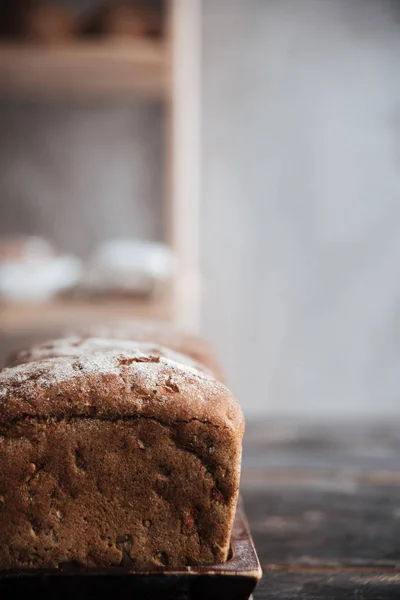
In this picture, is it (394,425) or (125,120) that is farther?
(125,120)

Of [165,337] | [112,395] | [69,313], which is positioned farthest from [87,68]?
[112,395]

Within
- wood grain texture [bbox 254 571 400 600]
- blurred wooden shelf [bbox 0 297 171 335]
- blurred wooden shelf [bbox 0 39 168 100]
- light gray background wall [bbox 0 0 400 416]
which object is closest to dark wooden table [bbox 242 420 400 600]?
wood grain texture [bbox 254 571 400 600]

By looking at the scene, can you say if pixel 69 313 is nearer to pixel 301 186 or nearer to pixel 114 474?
pixel 301 186

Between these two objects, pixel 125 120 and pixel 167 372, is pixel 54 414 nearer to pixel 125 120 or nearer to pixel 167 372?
pixel 167 372

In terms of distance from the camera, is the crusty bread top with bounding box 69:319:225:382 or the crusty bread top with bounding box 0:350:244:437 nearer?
the crusty bread top with bounding box 0:350:244:437

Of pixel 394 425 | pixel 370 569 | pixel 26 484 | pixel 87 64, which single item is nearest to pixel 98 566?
pixel 26 484

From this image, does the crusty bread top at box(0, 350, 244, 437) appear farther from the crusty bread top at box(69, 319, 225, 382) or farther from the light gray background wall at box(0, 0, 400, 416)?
the light gray background wall at box(0, 0, 400, 416)
